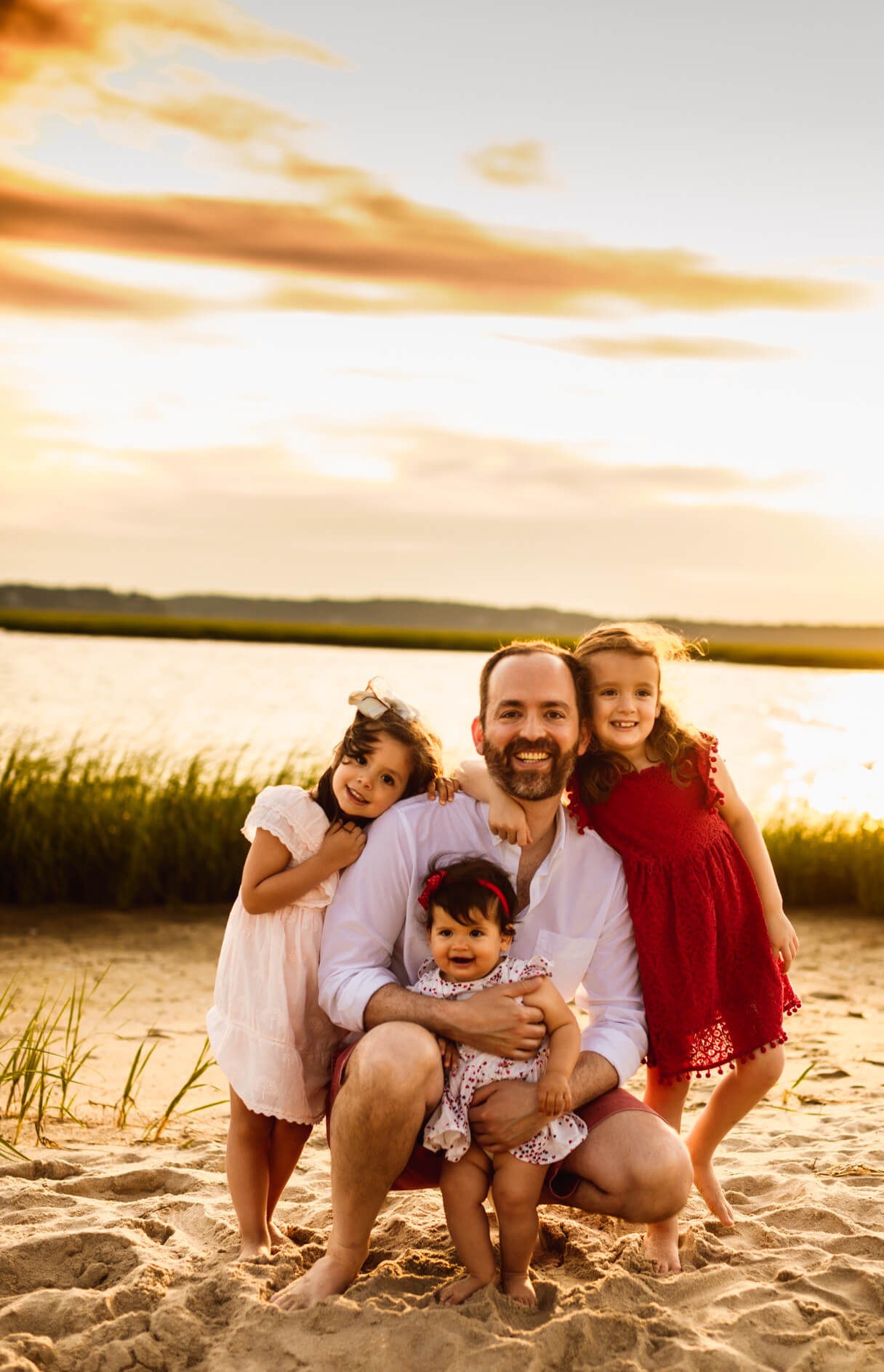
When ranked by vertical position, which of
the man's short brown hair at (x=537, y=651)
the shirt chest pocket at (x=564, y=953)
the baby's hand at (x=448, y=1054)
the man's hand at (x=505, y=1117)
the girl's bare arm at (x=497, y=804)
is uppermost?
the man's short brown hair at (x=537, y=651)

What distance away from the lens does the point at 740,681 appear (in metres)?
45.2

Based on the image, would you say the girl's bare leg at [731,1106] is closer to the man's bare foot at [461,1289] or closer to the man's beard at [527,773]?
the man's bare foot at [461,1289]

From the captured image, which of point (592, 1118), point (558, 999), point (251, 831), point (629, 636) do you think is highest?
point (629, 636)

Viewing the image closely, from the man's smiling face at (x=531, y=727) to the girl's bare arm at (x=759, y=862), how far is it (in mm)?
620

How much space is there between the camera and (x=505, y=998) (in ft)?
10.1

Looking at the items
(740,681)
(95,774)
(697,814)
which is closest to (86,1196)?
(697,814)

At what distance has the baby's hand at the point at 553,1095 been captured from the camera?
301cm

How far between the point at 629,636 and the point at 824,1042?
356cm

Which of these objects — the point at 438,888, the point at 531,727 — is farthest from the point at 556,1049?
the point at 531,727

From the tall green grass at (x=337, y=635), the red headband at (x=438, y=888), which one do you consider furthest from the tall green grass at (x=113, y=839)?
the tall green grass at (x=337, y=635)

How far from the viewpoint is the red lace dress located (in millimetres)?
3498

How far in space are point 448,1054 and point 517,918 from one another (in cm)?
49

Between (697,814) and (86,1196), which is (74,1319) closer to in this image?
(86,1196)

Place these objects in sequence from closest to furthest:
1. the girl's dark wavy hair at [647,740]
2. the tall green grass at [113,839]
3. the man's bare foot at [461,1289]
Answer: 1. the man's bare foot at [461,1289]
2. the girl's dark wavy hair at [647,740]
3. the tall green grass at [113,839]
